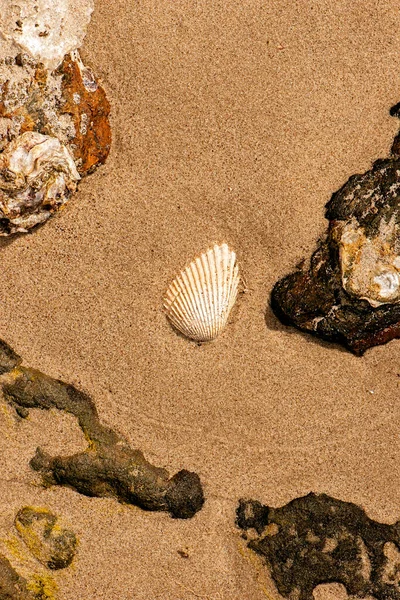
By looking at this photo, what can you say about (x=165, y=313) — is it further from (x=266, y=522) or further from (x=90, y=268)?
(x=266, y=522)

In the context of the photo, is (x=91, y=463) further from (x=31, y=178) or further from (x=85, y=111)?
(x=85, y=111)

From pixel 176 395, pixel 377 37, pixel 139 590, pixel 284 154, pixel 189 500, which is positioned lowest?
pixel 139 590

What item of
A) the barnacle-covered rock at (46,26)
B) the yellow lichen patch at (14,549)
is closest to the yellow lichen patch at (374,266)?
the barnacle-covered rock at (46,26)

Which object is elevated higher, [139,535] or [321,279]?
[321,279]

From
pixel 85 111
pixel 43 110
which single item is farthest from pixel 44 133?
pixel 85 111

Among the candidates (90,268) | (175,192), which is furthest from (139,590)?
(175,192)

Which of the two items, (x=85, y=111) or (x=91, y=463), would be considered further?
(x=91, y=463)

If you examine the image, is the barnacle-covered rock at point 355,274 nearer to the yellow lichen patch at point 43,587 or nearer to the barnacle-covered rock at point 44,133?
the barnacle-covered rock at point 44,133
